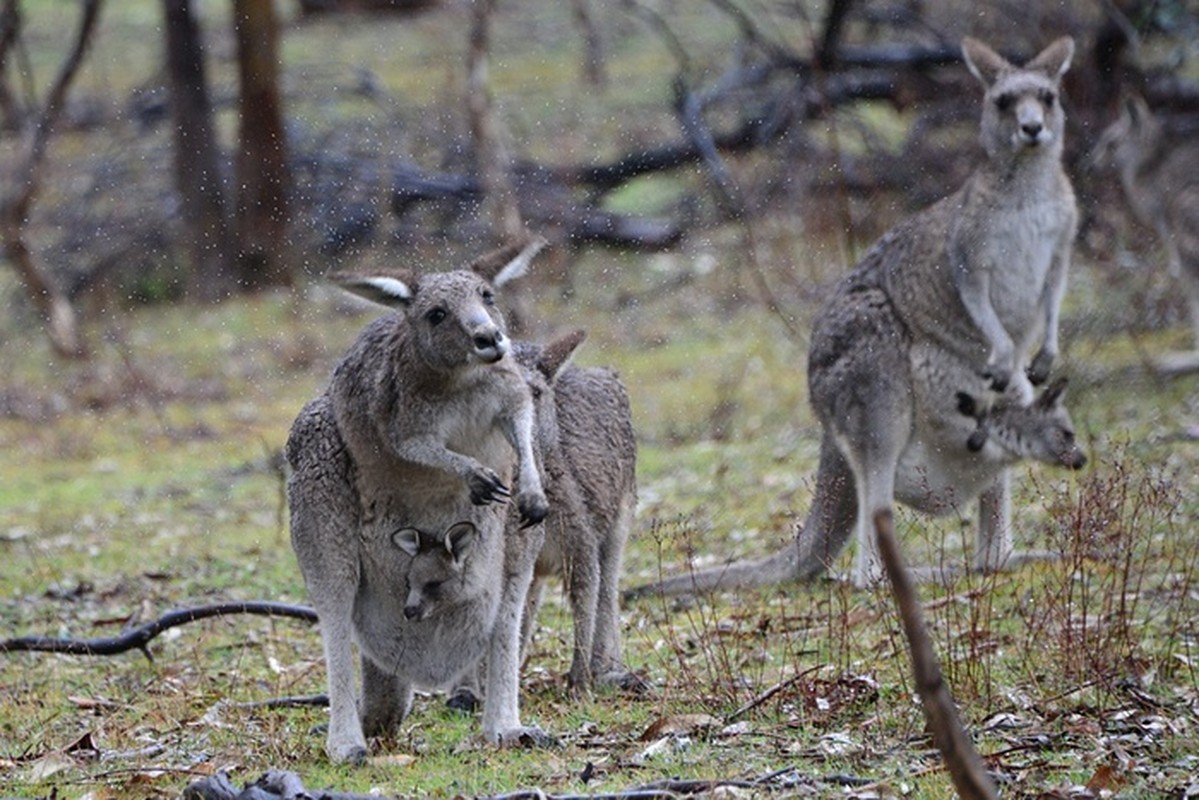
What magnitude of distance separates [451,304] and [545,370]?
858mm

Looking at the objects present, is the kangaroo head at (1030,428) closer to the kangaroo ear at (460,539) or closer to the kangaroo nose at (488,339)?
the kangaroo ear at (460,539)

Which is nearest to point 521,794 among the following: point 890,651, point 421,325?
point 421,325

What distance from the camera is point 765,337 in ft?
49.9

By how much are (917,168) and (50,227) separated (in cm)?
934

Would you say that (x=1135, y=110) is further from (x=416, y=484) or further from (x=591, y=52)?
(x=591, y=52)

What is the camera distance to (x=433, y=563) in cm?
542

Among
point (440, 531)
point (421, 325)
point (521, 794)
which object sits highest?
point (421, 325)

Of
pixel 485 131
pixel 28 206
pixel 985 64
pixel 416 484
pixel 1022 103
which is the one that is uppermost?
pixel 985 64

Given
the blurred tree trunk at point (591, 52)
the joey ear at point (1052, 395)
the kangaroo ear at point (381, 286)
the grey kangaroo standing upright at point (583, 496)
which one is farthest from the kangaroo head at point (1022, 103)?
the blurred tree trunk at point (591, 52)

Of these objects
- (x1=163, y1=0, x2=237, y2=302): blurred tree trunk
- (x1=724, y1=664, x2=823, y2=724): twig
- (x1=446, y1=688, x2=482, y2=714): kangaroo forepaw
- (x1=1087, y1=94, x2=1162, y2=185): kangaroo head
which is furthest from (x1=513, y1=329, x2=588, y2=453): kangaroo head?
(x1=163, y1=0, x2=237, y2=302): blurred tree trunk

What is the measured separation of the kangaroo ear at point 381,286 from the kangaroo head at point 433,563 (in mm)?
688

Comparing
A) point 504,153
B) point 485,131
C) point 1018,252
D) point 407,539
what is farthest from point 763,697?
point 504,153

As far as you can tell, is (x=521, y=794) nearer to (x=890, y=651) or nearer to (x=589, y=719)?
(x=589, y=719)

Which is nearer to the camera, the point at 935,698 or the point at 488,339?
the point at 935,698
